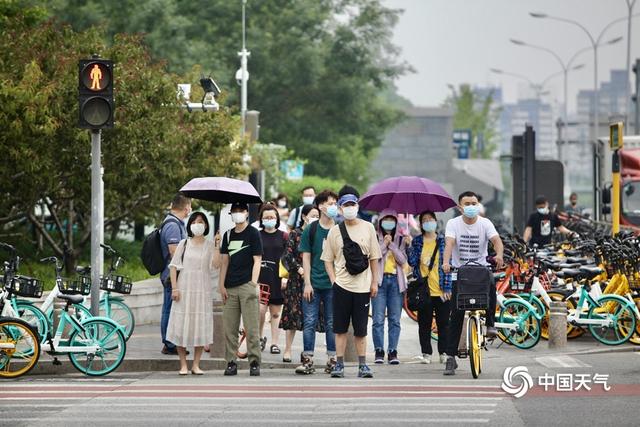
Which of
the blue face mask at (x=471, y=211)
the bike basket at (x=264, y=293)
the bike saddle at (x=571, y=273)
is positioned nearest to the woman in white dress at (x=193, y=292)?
the bike basket at (x=264, y=293)

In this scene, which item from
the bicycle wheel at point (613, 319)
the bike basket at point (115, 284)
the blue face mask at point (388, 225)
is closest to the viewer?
the blue face mask at point (388, 225)

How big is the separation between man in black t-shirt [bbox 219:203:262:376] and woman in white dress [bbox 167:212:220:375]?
21cm

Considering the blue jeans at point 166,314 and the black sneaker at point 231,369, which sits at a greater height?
the blue jeans at point 166,314

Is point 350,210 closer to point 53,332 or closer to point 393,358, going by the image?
point 393,358

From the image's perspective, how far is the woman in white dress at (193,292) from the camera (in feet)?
51.9

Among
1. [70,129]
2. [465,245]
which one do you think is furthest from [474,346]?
[70,129]

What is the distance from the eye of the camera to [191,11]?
69.6 metres

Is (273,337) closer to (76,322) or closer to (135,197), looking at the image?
(76,322)

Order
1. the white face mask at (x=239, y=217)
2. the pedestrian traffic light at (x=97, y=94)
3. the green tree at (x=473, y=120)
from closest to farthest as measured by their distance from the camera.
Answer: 1. the white face mask at (x=239, y=217)
2. the pedestrian traffic light at (x=97, y=94)
3. the green tree at (x=473, y=120)

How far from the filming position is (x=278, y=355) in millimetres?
17859

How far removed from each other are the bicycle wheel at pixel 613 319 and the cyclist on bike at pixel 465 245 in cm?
373

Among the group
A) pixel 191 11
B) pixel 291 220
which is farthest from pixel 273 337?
pixel 191 11

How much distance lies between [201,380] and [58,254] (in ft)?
46.5

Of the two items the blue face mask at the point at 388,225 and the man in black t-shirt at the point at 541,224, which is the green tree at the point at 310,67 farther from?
the blue face mask at the point at 388,225
